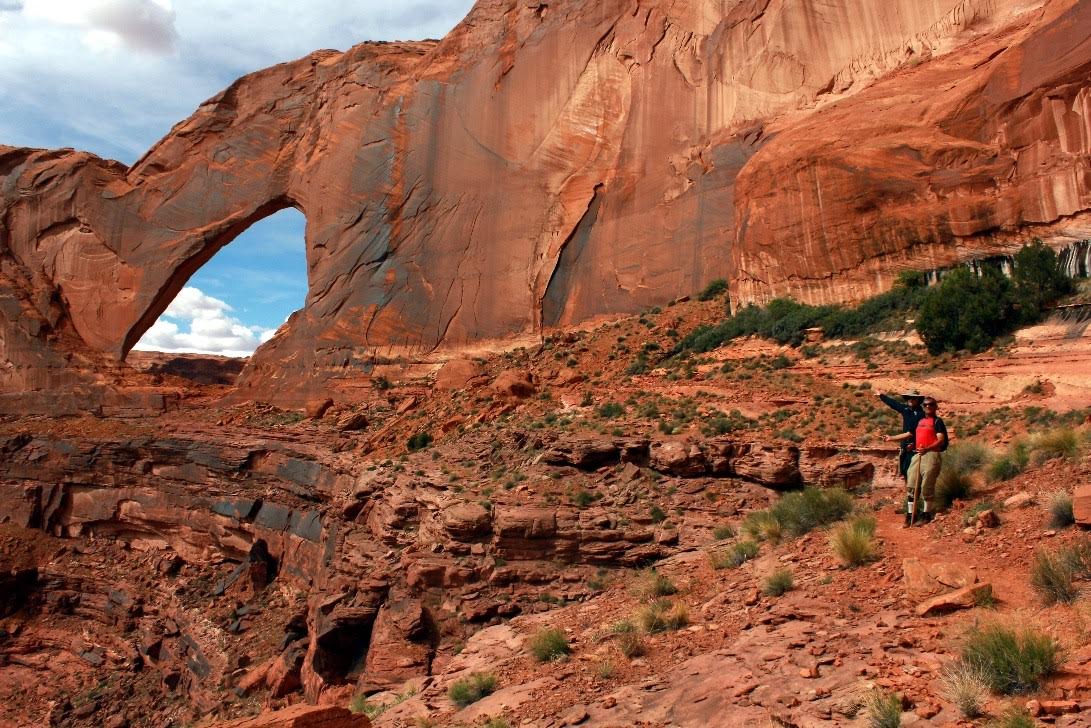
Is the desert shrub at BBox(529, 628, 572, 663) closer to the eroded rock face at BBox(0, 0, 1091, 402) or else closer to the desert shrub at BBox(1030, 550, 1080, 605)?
the desert shrub at BBox(1030, 550, 1080, 605)

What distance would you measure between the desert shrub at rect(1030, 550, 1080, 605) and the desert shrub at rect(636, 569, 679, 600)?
373 cm

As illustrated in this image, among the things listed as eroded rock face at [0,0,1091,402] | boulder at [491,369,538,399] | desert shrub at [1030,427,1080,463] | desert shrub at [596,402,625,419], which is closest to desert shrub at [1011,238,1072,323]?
eroded rock face at [0,0,1091,402]

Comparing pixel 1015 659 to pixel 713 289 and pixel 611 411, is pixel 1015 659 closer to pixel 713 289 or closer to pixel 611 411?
pixel 611 411

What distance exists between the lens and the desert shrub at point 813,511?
29.2 ft

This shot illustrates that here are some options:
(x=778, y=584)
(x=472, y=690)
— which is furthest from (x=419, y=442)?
(x=778, y=584)

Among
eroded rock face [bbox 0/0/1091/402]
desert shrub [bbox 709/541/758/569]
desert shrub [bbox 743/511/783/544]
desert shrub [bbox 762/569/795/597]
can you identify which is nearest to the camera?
desert shrub [bbox 762/569/795/597]

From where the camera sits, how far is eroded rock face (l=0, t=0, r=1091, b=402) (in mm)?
16188

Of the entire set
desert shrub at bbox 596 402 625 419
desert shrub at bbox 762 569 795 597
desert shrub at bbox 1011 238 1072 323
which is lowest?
desert shrub at bbox 762 569 795 597

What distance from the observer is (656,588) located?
8.77 metres

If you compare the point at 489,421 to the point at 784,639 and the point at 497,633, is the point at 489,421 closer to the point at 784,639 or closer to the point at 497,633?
the point at 497,633

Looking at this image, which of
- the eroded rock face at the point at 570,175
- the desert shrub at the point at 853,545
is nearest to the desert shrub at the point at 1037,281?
the eroded rock face at the point at 570,175

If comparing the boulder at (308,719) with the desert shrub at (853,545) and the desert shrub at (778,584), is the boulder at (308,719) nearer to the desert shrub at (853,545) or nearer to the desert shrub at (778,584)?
the desert shrub at (778,584)

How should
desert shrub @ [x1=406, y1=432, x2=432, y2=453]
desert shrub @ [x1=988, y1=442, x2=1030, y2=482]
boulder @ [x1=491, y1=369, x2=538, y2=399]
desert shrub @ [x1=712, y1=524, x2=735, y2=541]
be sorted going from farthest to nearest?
boulder @ [x1=491, y1=369, x2=538, y2=399], desert shrub @ [x1=406, y1=432, x2=432, y2=453], desert shrub @ [x1=712, y1=524, x2=735, y2=541], desert shrub @ [x1=988, y1=442, x2=1030, y2=482]

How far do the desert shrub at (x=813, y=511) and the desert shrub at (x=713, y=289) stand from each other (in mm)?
14395
